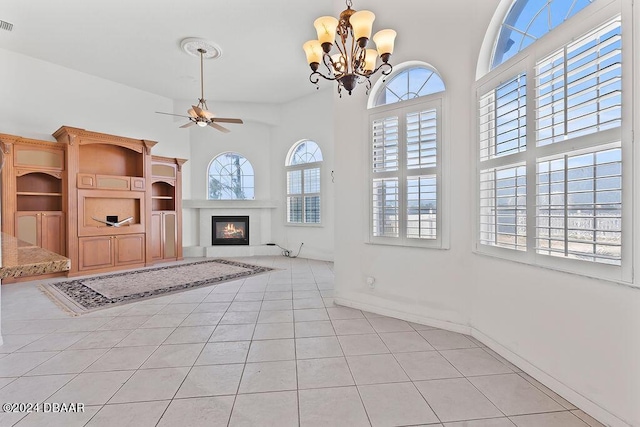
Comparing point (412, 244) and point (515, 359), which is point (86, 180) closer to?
A: point (412, 244)

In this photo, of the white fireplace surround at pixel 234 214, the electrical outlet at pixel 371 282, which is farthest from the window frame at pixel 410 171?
the white fireplace surround at pixel 234 214

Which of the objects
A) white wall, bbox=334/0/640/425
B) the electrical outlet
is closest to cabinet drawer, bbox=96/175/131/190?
white wall, bbox=334/0/640/425

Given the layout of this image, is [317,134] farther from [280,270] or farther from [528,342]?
[528,342]

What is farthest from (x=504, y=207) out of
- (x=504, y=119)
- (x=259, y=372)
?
(x=259, y=372)

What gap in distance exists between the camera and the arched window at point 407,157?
2.89 meters

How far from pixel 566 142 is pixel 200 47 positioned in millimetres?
5225

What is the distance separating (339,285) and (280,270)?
2.37m

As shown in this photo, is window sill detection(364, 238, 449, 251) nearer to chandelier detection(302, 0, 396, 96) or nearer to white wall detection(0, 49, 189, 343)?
chandelier detection(302, 0, 396, 96)

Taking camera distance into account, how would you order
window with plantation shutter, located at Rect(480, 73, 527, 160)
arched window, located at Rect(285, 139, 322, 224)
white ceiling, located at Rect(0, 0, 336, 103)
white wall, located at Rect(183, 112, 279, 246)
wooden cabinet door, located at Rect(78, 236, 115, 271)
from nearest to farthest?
window with plantation shutter, located at Rect(480, 73, 527, 160), white ceiling, located at Rect(0, 0, 336, 103), wooden cabinet door, located at Rect(78, 236, 115, 271), arched window, located at Rect(285, 139, 322, 224), white wall, located at Rect(183, 112, 279, 246)

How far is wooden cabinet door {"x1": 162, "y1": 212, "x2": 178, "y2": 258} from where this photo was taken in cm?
671

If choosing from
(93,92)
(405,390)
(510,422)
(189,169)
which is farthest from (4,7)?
Result: (510,422)

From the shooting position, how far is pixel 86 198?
213 inches

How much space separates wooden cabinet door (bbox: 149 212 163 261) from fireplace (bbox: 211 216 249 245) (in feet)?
4.17

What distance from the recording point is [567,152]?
1.84 metres
